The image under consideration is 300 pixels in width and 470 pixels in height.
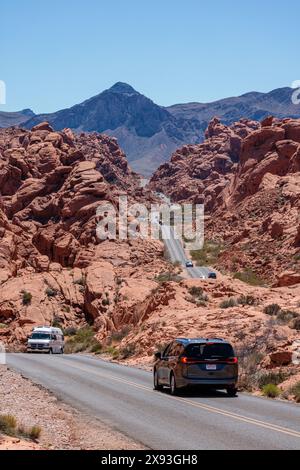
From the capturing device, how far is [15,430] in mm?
12469

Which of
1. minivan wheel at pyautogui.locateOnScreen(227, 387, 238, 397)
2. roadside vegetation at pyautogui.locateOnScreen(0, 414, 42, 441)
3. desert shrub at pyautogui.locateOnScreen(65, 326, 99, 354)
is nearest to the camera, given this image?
roadside vegetation at pyautogui.locateOnScreen(0, 414, 42, 441)

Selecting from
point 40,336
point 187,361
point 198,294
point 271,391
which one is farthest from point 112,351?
point 187,361

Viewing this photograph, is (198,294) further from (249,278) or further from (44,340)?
(249,278)

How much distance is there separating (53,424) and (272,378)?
10.6 m

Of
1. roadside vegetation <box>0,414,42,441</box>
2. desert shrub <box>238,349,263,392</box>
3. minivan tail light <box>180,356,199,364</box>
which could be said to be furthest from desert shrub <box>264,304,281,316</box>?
roadside vegetation <box>0,414,42,441</box>

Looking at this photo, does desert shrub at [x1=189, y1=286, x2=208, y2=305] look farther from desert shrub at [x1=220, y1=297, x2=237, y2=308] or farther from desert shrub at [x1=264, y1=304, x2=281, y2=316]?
desert shrub at [x1=264, y1=304, x2=281, y2=316]

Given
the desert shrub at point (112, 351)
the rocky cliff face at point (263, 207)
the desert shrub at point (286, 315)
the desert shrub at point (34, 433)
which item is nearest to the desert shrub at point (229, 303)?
the desert shrub at point (112, 351)

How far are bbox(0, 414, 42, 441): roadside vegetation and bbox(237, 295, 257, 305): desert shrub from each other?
26.9 m

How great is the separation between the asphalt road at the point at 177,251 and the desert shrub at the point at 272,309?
36578 millimetres

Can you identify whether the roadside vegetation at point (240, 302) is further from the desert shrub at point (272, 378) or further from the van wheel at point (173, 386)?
the van wheel at point (173, 386)

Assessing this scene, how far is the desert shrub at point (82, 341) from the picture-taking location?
4859cm

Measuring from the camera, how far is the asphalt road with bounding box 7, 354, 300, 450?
1266cm

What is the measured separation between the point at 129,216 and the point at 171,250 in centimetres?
1877

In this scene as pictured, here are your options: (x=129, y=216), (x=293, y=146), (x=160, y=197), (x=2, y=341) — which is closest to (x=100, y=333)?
(x=2, y=341)
